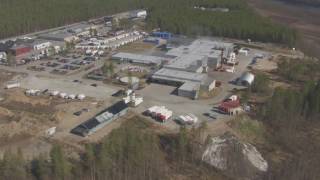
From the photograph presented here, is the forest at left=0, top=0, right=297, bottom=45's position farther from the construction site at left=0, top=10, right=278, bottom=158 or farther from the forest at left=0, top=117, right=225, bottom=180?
the forest at left=0, top=117, right=225, bottom=180

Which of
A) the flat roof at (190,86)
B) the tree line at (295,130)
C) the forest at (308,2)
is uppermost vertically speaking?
the forest at (308,2)

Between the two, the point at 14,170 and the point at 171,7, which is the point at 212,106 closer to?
the point at 14,170

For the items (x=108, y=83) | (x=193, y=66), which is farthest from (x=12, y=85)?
(x=193, y=66)

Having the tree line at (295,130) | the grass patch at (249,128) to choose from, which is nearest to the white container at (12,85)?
the grass patch at (249,128)

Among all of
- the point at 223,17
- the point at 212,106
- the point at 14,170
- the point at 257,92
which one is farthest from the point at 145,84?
the point at 223,17

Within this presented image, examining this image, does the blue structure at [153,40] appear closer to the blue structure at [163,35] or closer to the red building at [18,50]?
the blue structure at [163,35]

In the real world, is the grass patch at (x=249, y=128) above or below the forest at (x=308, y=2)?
below

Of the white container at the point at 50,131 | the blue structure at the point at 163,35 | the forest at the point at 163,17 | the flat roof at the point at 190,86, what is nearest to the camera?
the white container at the point at 50,131
